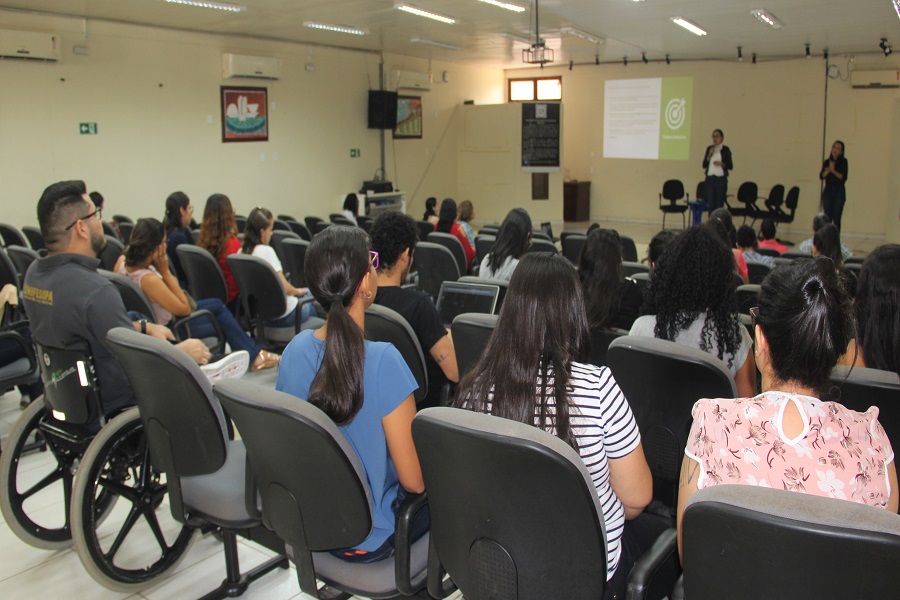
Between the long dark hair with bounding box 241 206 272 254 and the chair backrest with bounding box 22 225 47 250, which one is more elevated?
the long dark hair with bounding box 241 206 272 254

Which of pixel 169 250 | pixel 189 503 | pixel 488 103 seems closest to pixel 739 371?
pixel 189 503

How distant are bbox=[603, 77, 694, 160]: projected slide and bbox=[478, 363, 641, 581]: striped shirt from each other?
11.4 metres

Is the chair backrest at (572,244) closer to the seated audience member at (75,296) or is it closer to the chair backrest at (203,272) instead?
the chair backrest at (203,272)

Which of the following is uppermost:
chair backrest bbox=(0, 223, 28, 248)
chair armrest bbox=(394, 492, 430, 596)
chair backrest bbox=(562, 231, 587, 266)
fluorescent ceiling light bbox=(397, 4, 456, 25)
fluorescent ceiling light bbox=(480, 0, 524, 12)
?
fluorescent ceiling light bbox=(397, 4, 456, 25)

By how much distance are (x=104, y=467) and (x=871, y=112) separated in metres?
12.8

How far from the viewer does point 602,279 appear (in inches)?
120

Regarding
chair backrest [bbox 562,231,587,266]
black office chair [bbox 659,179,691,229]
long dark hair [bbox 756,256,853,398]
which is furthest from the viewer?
black office chair [bbox 659,179,691,229]

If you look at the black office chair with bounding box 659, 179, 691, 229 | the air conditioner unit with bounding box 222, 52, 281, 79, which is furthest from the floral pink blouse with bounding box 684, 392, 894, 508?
the black office chair with bounding box 659, 179, 691, 229

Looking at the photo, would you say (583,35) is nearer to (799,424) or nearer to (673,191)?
(673,191)

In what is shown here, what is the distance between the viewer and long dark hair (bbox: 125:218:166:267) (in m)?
3.74

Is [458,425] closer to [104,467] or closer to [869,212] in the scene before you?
[104,467]

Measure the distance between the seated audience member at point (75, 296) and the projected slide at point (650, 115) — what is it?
35.5 feet

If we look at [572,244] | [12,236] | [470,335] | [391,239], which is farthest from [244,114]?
[470,335]

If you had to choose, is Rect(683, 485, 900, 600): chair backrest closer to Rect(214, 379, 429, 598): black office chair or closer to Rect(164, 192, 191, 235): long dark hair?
Rect(214, 379, 429, 598): black office chair
